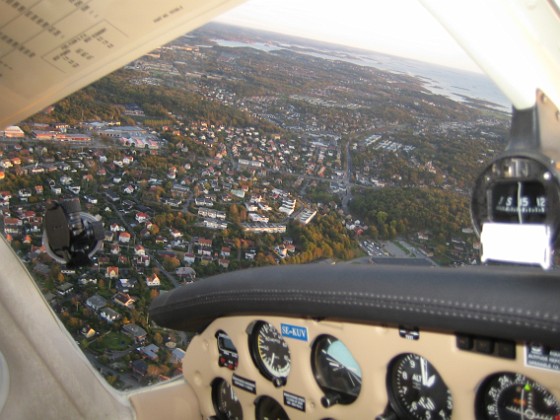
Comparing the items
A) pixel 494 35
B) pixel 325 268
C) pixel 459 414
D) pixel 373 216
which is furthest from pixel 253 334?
pixel 494 35

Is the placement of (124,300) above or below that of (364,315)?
below

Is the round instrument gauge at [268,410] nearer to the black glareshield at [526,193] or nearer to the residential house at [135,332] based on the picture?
the residential house at [135,332]

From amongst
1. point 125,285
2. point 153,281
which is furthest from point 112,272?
point 153,281

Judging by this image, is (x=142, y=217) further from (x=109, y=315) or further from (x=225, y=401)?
(x=225, y=401)

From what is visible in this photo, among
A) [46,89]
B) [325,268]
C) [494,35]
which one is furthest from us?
[46,89]

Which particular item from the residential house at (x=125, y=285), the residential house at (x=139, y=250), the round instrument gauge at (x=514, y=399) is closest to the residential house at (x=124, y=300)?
the residential house at (x=125, y=285)

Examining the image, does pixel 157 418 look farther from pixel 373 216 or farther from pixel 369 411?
pixel 373 216
